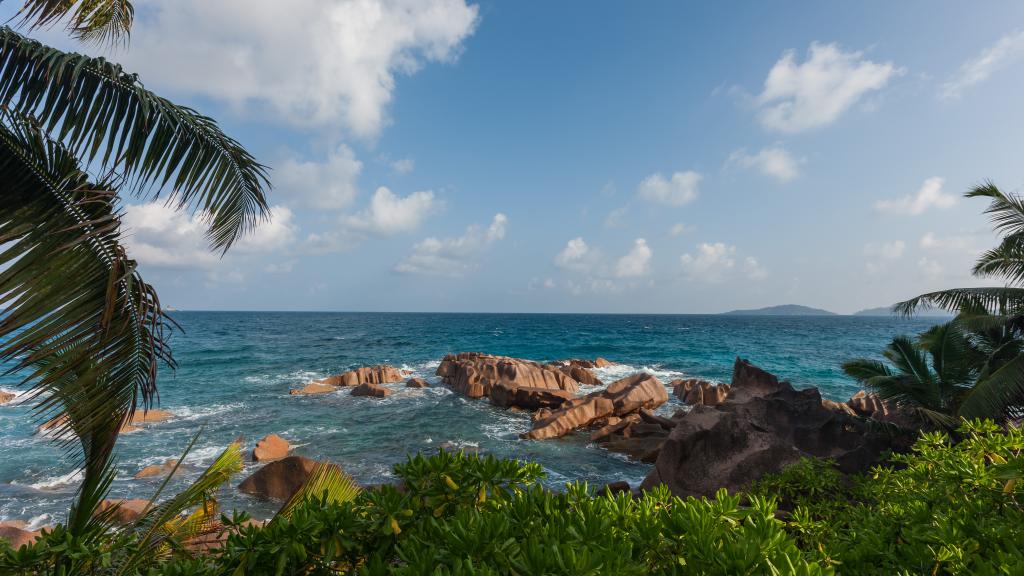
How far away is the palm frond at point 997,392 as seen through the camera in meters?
9.05

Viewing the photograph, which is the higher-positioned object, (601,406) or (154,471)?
(601,406)

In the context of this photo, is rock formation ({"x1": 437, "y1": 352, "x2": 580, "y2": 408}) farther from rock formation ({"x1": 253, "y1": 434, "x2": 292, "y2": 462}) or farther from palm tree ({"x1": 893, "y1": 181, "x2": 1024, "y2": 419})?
palm tree ({"x1": 893, "y1": 181, "x2": 1024, "y2": 419})

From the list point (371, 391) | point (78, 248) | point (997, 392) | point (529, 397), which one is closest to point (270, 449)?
point (371, 391)

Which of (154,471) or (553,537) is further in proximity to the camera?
(154,471)

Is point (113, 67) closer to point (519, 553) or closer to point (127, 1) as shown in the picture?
point (127, 1)

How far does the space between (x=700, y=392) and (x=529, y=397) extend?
8730mm

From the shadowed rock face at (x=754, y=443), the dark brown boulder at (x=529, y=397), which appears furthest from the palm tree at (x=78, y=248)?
the dark brown boulder at (x=529, y=397)

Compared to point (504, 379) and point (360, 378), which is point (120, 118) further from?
point (360, 378)

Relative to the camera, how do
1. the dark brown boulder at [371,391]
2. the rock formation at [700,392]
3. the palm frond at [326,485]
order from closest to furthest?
the palm frond at [326,485], the rock formation at [700,392], the dark brown boulder at [371,391]

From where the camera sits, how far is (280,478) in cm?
1157

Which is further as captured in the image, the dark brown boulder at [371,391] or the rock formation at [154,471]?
the dark brown boulder at [371,391]

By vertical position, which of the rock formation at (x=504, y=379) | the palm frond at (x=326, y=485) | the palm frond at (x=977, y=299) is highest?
the palm frond at (x=977, y=299)

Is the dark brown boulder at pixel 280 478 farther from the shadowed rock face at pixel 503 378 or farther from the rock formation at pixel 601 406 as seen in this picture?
the shadowed rock face at pixel 503 378

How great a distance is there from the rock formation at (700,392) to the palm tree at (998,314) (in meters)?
9.82
